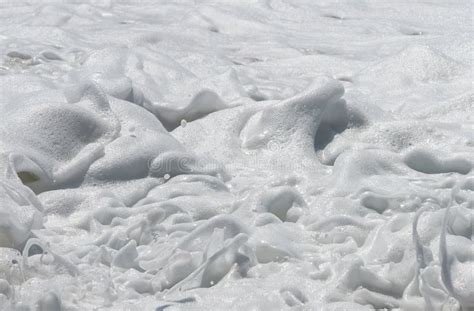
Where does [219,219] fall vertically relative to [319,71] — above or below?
above

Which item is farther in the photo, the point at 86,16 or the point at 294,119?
the point at 86,16

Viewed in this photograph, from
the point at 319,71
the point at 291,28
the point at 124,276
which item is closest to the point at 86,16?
the point at 291,28

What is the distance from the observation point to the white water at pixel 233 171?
7.13 feet

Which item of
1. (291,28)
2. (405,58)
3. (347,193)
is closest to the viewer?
(347,193)

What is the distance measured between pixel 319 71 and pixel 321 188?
59.2 inches

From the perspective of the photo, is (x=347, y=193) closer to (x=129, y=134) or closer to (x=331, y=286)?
(x=331, y=286)

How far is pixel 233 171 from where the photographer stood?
2.99m

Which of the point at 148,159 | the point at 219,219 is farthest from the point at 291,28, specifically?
the point at 219,219

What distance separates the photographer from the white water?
2174 mm

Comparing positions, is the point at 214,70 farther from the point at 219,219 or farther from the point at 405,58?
the point at 219,219

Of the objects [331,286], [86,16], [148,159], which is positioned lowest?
[86,16]

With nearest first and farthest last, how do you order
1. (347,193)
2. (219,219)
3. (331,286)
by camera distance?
(331,286)
(219,219)
(347,193)

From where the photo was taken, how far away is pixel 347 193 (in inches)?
105

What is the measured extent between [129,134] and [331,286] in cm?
108
